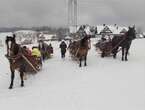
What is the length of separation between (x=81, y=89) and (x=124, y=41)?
25.1ft

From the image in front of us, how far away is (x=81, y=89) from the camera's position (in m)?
11.9

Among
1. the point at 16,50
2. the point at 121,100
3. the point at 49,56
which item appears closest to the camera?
the point at 121,100

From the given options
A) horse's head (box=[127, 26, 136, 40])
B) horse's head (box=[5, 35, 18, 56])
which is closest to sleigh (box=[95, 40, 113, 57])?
horse's head (box=[127, 26, 136, 40])

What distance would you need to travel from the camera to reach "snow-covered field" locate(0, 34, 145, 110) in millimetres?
9844

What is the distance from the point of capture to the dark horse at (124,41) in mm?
18450

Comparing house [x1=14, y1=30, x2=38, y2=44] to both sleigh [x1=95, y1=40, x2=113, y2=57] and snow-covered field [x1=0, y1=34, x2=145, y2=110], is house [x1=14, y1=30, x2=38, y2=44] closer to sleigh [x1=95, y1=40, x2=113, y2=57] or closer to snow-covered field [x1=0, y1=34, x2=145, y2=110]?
sleigh [x1=95, y1=40, x2=113, y2=57]

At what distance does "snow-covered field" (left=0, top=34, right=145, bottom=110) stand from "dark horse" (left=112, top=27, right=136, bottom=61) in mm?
1204

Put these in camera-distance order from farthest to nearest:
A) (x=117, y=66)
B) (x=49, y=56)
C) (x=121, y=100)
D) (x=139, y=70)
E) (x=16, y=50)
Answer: (x=49, y=56), (x=117, y=66), (x=139, y=70), (x=16, y=50), (x=121, y=100)

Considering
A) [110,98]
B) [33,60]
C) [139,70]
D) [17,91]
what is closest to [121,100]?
[110,98]

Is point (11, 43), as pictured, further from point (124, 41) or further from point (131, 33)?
point (124, 41)

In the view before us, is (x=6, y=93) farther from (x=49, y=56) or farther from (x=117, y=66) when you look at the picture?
(x=49, y=56)

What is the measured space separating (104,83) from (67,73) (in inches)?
139

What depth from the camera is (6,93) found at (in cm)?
→ 1245

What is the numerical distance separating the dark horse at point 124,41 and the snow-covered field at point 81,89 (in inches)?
47.4
